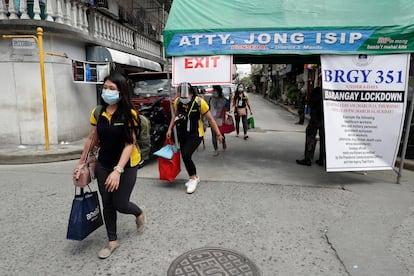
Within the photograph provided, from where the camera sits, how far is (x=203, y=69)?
525 cm

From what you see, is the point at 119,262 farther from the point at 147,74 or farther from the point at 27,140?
the point at 27,140

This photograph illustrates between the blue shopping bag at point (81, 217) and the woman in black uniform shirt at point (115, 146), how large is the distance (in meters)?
0.14

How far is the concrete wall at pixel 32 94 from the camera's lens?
7680 millimetres

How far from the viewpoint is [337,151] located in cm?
520

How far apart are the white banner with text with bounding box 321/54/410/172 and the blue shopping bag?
149 inches

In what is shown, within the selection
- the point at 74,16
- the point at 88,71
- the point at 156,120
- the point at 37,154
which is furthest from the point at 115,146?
the point at 74,16

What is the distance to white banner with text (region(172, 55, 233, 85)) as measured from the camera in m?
5.20

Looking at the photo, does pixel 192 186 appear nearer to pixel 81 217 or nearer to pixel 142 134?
pixel 142 134

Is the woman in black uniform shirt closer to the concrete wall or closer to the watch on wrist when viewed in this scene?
the watch on wrist

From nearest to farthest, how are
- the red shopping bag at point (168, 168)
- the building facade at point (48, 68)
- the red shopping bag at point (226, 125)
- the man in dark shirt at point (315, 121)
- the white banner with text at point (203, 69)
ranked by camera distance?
the red shopping bag at point (168, 168) → the white banner with text at point (203, 69) → the man in dark shirt at point (315, 121) → the building facade at point (48, 68) → the red shopping bag at point (226, 125)

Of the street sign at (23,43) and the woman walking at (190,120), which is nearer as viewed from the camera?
the woman walking at (190,120)

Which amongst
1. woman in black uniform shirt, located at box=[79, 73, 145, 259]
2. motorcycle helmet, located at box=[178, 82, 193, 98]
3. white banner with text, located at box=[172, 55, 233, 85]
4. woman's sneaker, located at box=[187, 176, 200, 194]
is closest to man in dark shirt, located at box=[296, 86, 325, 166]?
white banner with text, located at box=[172, 55, 233, 85]

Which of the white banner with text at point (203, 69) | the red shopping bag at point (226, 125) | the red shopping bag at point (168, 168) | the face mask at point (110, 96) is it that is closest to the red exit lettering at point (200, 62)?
the white banner with text at point (203, 69)

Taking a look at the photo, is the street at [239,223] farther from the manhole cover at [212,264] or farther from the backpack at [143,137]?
the backpack at [143,137]
